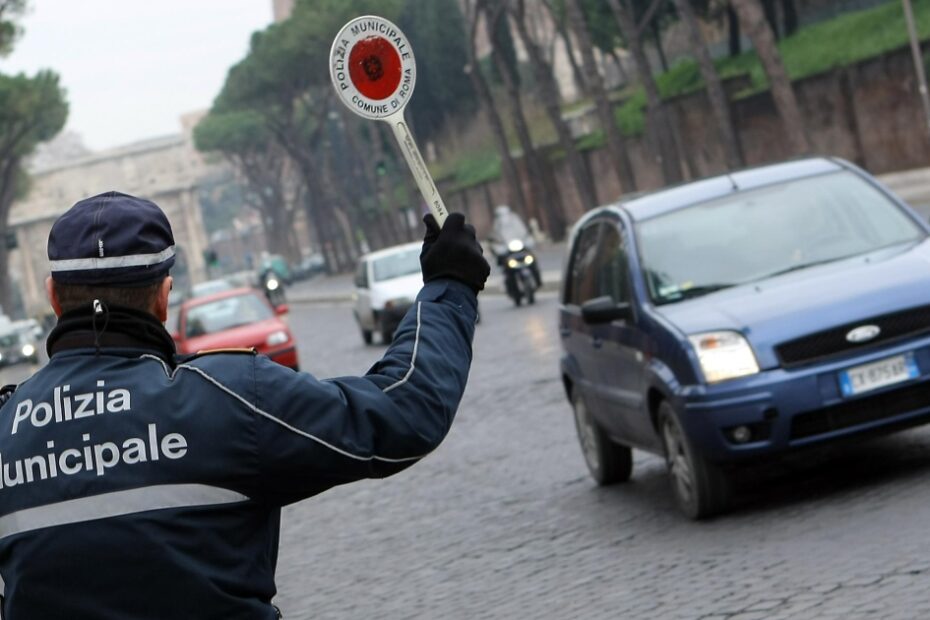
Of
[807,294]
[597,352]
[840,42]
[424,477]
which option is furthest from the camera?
[840,42]

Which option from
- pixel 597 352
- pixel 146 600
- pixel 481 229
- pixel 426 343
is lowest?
pixel 481 229

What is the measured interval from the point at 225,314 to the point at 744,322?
745 inches

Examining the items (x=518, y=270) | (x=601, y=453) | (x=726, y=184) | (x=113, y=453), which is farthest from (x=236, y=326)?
(x=113, y=453)

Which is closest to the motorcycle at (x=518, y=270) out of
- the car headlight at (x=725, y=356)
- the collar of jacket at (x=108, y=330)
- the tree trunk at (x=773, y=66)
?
the tree trunk at (x=773, y=66)

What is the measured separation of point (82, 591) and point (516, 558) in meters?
6.12

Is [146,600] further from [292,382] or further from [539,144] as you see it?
[539,144]

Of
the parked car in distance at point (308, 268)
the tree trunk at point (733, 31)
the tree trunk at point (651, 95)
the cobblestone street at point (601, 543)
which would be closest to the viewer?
the cobblestone street at point (601, 543)

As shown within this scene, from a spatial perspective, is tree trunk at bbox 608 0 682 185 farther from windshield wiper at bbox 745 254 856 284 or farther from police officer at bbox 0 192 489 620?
police officer at bbox 0 192 489 620

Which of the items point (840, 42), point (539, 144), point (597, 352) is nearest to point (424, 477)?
point (597, 352)

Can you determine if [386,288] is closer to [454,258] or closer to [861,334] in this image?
[861,334]

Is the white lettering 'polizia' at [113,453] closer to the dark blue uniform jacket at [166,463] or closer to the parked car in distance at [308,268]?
the dark blue uniform jacket at [166,463]

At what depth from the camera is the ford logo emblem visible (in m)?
8.73

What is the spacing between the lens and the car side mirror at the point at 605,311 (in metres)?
9.79

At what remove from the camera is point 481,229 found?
3258 inches
